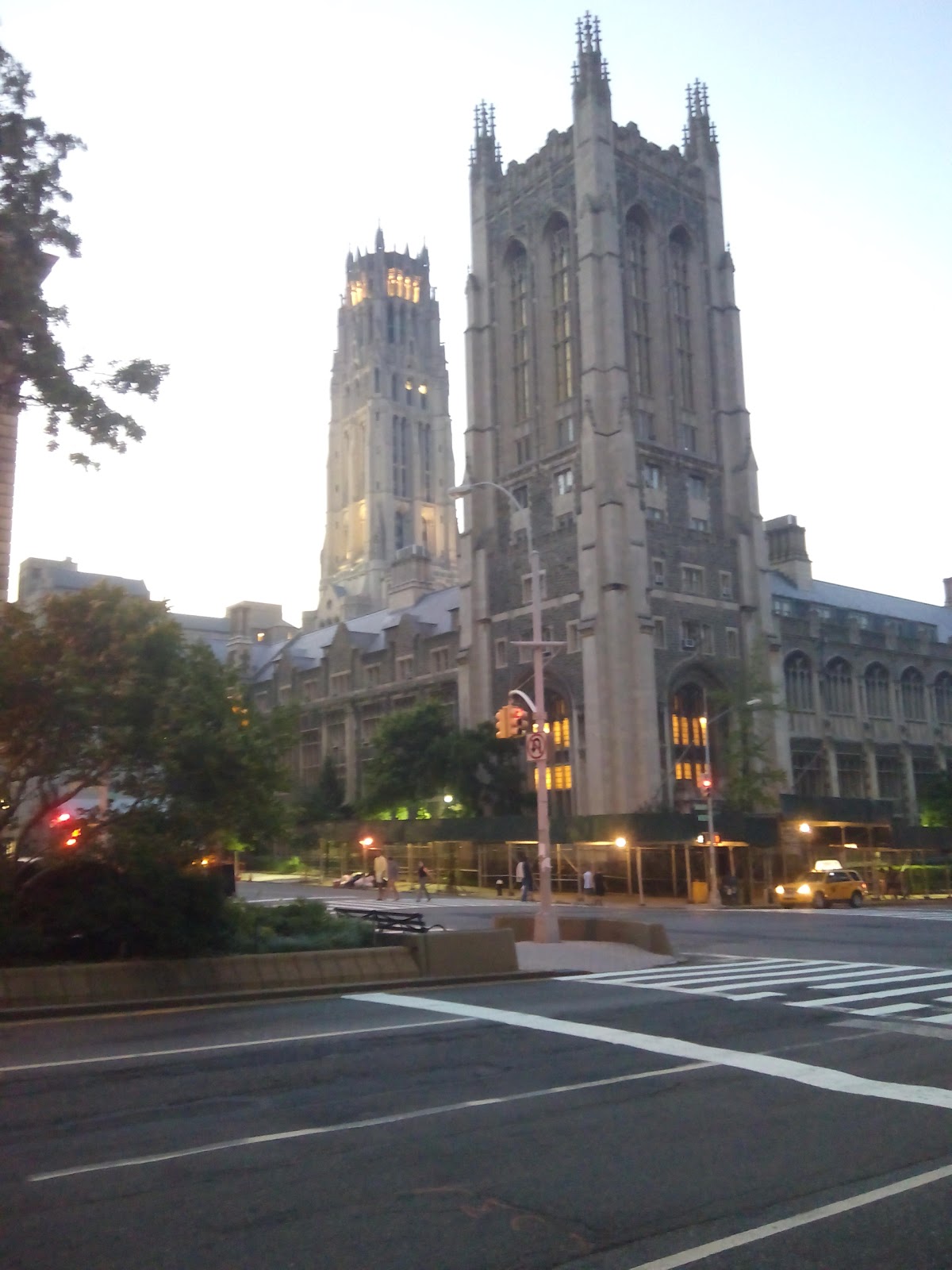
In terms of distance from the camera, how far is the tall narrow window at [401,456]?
151 m

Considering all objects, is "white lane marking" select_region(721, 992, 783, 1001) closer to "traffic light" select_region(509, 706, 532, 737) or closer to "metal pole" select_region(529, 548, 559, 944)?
"metal pole" select_region(529, 548, 559, 944)

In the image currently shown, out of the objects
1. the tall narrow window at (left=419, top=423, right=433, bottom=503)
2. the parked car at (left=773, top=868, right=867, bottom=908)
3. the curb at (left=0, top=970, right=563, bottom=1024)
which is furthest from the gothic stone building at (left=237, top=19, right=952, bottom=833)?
the tall narrow window at (left=419, top=423, right=433, bottom=503)

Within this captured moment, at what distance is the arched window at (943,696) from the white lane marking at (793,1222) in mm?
83595

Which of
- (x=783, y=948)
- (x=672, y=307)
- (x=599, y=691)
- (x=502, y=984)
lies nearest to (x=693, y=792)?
(x=599, y=691)

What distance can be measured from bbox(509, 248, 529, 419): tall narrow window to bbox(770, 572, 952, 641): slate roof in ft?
76.8

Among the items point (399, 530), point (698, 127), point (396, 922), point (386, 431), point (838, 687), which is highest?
point (386, 431)

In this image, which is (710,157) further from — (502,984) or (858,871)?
(502,984)

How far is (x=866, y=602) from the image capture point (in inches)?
3706

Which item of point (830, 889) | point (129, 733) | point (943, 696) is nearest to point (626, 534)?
point (830, 889)

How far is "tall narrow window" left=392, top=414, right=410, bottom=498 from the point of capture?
151250 millimetres

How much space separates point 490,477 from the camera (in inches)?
2854

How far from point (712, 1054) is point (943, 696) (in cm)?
8108

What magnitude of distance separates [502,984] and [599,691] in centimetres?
4292

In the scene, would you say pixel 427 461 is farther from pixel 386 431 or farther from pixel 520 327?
pixel 520 327
